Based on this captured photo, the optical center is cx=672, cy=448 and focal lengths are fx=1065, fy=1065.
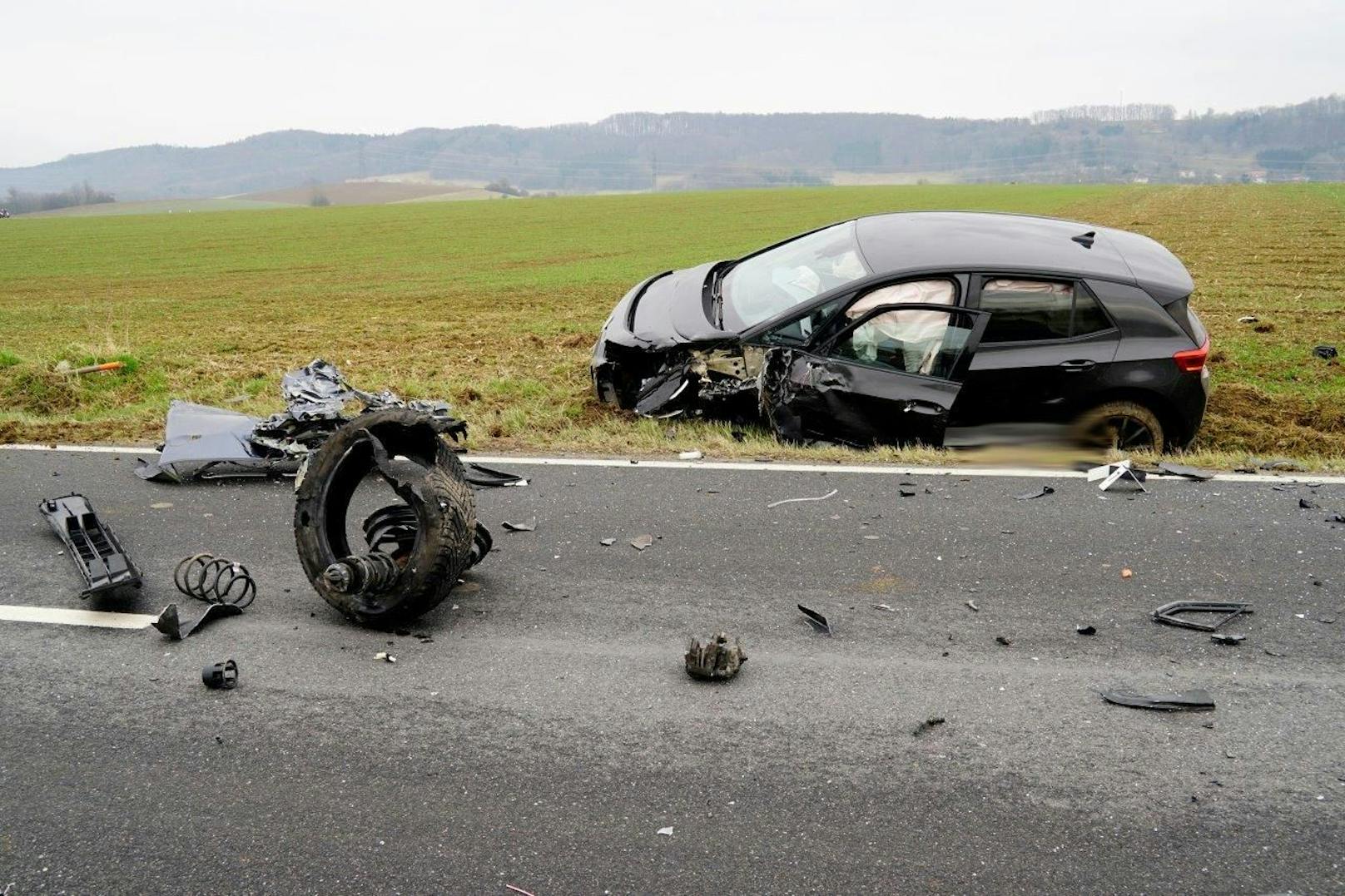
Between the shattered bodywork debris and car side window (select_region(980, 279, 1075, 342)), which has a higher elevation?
car side window (select_region(980, 279, 1075, 342))

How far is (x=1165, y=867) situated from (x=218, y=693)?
3.29 metres

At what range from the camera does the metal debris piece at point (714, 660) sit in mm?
4066

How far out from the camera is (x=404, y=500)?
4750mm

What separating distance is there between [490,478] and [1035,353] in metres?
3.56

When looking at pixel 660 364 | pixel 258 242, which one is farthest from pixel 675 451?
pixel 258 242

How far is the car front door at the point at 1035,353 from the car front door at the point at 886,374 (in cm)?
12

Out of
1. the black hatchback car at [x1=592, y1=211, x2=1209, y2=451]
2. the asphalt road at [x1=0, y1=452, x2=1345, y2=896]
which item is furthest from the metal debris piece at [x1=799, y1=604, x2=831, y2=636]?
the black hatchback car at [x1=592, y1=211, x2=1209, y2=451]

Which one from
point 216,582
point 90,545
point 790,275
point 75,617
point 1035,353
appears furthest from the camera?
point 790,275

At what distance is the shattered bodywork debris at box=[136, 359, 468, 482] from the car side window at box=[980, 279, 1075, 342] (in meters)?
3.49

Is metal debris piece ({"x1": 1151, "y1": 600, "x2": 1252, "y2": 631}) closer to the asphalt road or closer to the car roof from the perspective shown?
the asphalt road

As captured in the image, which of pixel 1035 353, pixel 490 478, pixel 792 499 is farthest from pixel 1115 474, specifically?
pixel 490 478

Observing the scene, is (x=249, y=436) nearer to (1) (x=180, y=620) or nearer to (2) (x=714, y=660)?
(1) (x=180, y=620)

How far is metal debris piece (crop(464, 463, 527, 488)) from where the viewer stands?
21.6ft

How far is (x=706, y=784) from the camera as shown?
3.41 meters
